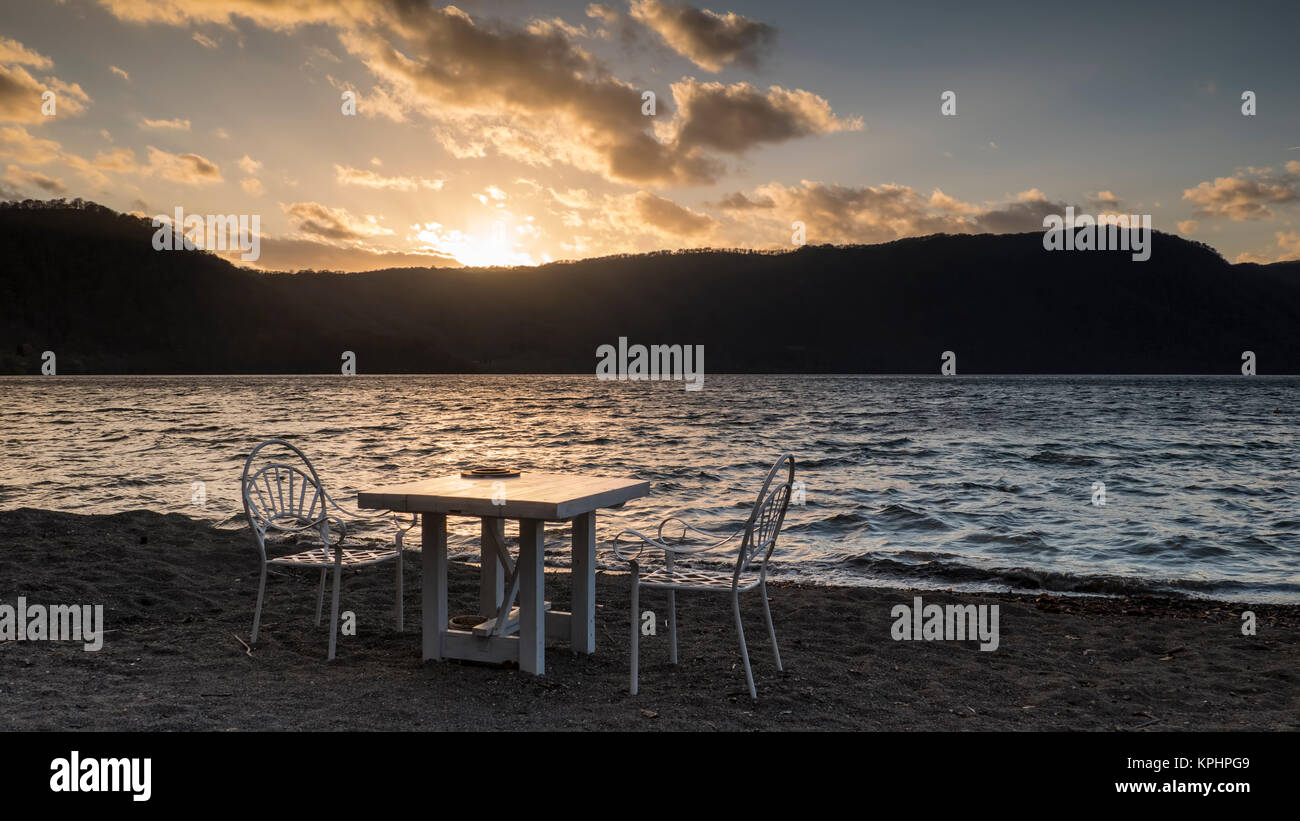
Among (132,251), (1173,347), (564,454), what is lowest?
(564,454)

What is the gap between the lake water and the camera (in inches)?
339

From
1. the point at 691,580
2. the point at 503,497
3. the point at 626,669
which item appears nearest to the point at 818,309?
the point at 626,669

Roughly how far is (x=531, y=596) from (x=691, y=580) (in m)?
0.77

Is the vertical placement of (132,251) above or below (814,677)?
above

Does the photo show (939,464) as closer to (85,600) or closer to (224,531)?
(224,531)

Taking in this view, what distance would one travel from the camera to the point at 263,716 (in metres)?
3.41

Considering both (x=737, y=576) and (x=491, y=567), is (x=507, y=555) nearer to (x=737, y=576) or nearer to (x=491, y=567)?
(x=491, y=567)

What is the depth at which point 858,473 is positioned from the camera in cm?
1705

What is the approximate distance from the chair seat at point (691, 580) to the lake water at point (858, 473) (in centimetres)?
368

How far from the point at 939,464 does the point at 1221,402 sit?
162ft

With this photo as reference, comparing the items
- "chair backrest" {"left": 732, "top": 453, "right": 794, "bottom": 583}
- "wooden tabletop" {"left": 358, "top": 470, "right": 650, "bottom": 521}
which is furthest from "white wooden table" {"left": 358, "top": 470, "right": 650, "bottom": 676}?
"chair backrest" {"left": 732, "top": 453, "right": 794, "bottom": 583}

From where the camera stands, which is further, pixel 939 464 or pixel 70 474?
pixel 939 464

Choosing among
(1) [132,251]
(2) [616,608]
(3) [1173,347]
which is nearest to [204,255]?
(1) [132,251]
